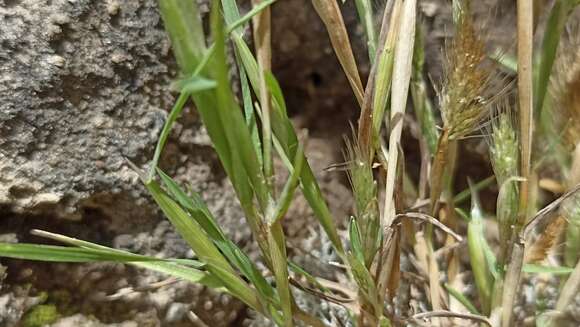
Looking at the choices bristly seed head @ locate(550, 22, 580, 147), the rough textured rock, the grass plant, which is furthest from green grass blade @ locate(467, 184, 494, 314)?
the rough textured rock

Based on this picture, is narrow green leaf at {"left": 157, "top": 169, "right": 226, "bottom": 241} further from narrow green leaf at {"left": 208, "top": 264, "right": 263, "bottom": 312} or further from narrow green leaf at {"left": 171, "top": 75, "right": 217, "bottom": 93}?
narrow green leaf at {"left": 171, "top": 75, "right": 217, "bottom": 93}

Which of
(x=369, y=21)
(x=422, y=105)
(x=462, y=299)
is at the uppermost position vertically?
(x=369, y=21)

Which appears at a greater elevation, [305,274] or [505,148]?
[505,148]

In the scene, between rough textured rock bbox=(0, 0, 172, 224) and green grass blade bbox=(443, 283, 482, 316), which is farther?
green grass blade bbox=(443, 283, 482, 316)

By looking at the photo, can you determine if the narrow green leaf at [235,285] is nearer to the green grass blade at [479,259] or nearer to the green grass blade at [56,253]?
the green grass blade at [56,253]

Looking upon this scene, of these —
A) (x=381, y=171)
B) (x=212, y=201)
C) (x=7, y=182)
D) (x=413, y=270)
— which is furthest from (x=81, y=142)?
(x=413, y=270)

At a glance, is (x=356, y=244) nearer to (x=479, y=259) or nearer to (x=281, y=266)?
(x=281, y=266)

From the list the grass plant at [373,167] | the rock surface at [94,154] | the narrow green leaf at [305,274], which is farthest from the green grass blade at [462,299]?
the rock surface at [94,154]

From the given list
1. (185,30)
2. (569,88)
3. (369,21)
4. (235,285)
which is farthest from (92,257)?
(569,88)

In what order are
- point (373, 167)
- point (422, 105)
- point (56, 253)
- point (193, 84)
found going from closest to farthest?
point (193, 84), point (56, 253), point (373, 167), point (422, 105)
